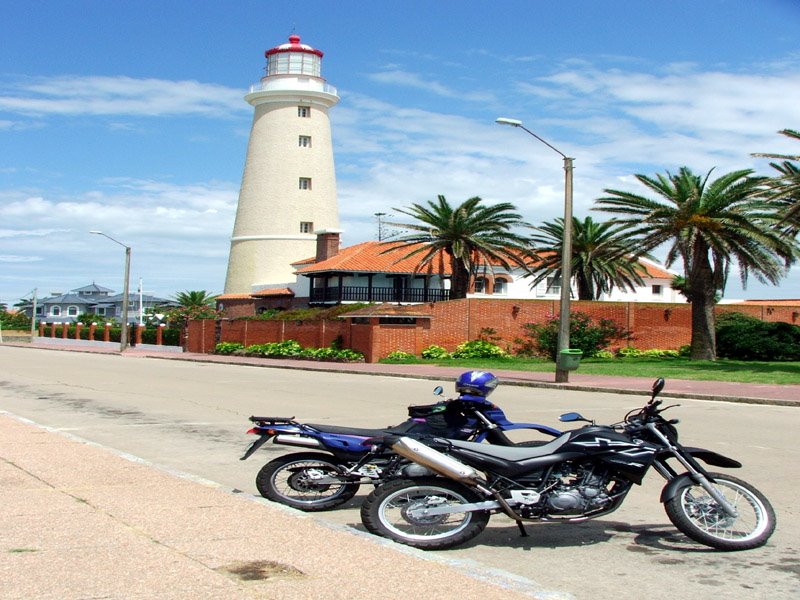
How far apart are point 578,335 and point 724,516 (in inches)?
1451

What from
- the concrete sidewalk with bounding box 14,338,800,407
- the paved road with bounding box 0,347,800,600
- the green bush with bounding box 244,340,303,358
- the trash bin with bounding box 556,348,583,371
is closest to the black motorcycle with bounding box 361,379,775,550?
the paved road with bounding box 0,347,800,600

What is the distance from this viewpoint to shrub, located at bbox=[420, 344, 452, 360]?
42734 mm

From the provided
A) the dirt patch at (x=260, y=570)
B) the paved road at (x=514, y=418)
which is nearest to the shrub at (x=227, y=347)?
the paved road at (x=514, y=418)

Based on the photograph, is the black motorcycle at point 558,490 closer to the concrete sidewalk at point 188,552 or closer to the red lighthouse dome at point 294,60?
the concrete sidewalk at point 188,552

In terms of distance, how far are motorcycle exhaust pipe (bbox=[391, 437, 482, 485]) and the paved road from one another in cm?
53

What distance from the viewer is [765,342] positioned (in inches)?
1615

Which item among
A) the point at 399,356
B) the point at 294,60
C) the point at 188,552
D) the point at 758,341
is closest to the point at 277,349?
the point at 399,356

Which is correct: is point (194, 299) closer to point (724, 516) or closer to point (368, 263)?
point (368, 263)

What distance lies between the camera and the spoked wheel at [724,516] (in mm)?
6938

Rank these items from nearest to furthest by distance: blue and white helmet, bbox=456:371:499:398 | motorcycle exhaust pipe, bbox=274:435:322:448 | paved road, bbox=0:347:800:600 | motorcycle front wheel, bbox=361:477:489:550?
paved road, bbox=0:347:800:600 → motorcycle front wheel, bbox=361:477:489:550 → motorcycle exhaust pipe, bbox=274:435:322:448 → blue and white helmet, bbox=456:371:499:398

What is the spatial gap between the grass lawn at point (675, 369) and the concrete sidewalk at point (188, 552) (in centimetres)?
2220

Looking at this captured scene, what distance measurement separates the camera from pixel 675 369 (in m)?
32.5

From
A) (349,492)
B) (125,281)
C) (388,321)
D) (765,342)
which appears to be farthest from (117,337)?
(349,492)

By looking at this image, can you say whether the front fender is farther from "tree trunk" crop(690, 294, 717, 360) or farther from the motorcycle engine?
"tree trunk" crop(690, 294, 717, 360)
